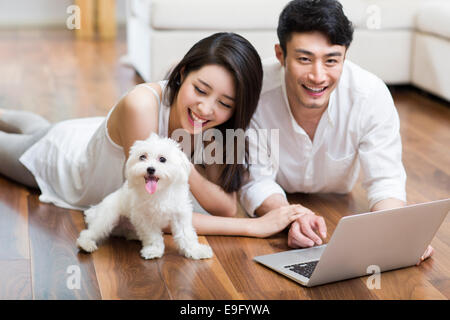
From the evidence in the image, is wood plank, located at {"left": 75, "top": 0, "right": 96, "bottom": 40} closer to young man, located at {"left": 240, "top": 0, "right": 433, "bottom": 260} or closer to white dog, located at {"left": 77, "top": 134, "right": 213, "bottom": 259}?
young man, located at {"left": 240, "top": 0, "right": 433, "bottom": 260}

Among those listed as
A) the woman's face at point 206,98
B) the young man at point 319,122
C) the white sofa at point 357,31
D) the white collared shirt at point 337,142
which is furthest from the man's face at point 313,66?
the white sofa at point 357,31

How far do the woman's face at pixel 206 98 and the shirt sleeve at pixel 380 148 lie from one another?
448 mm

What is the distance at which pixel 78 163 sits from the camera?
205cm

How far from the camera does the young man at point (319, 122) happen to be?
5.98 ft

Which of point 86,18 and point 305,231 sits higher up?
point 86,18

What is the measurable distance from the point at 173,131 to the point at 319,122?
453mm

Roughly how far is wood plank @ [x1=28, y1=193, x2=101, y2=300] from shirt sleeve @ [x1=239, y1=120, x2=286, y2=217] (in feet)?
1.66

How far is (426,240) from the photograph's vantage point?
5.55ft

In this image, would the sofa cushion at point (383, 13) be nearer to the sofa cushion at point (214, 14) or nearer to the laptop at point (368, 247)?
the sofa cushion at point (214, 14)

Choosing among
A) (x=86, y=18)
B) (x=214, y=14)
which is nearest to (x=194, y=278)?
(x=214, y=14)

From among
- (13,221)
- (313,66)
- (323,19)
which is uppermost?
(323,19)

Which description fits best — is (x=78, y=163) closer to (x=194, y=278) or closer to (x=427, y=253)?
(x=194, y=278)

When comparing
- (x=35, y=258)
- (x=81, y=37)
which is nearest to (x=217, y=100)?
(x=35, y=258)
